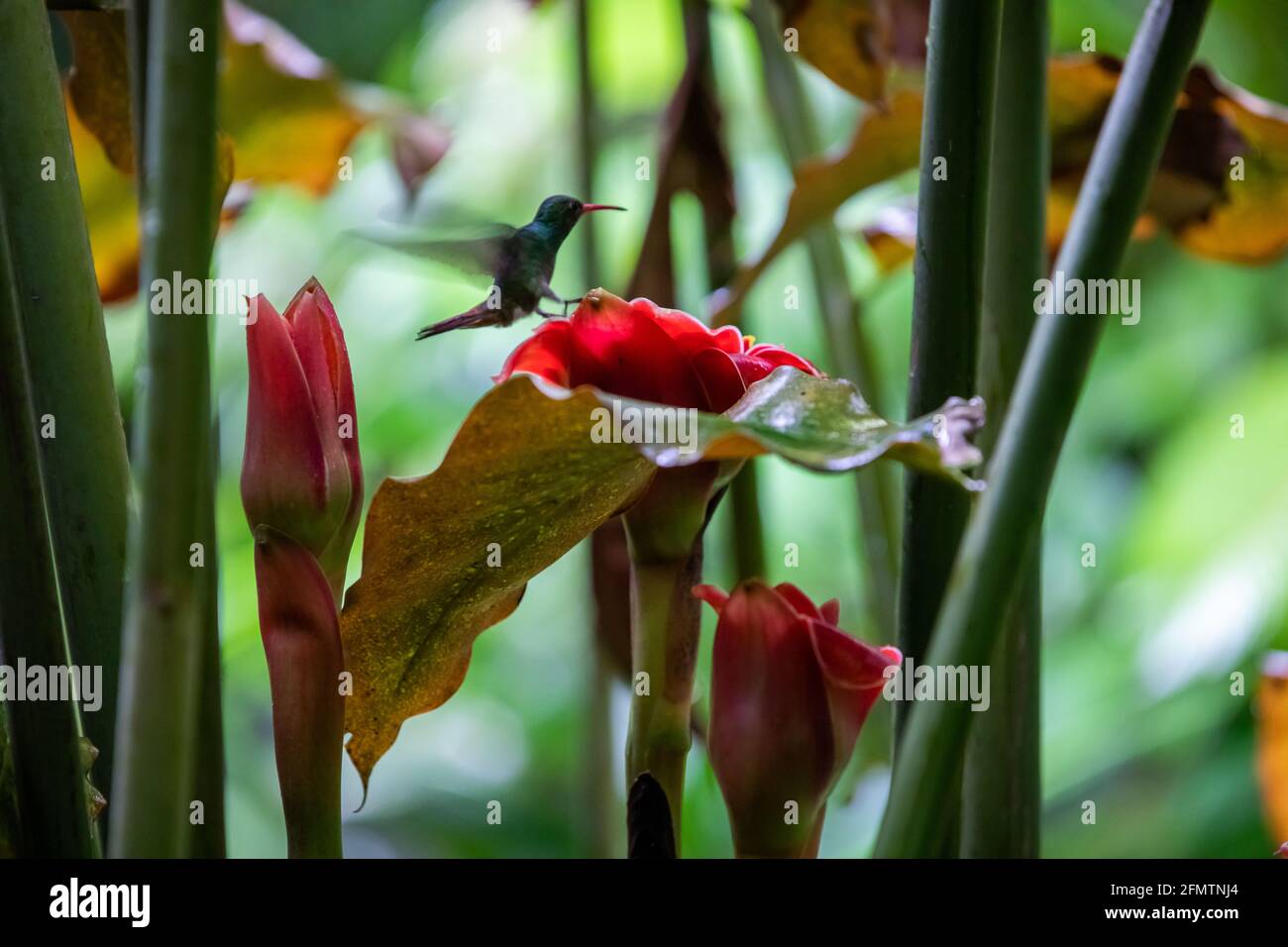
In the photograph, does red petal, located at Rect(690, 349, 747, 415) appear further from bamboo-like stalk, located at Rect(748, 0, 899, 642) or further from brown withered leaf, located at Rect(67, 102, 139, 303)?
brown withered leaf, located at Rect(67, 102, 139, 303)

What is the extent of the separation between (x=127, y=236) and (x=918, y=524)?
46cm

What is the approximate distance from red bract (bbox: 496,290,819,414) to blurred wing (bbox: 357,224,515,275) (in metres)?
0.17

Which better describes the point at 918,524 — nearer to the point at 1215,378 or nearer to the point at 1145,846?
the point at 1145,846

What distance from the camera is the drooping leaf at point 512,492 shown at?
191mm

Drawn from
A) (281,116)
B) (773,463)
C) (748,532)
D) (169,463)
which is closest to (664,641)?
(169,463)

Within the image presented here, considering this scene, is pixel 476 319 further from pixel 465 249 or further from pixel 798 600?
pixel 798 600

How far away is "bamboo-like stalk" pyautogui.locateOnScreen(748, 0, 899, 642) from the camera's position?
52cm

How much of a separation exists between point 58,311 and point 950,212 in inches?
6.9

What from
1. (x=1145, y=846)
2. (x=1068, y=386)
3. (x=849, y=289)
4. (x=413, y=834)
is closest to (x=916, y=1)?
(x=849, y=289)

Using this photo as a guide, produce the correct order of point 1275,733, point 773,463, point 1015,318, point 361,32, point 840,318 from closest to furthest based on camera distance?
1. point 1015,318
2. point 1275,733
3. point 840,318
4. point 773,463
5. point 361,32

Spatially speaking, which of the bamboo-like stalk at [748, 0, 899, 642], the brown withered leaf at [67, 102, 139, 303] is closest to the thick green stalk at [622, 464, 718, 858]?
→ the bamboo-like stalk at [748, 0, 899, 642]

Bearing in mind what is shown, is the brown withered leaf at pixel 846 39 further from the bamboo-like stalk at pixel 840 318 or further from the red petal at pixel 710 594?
the red petal at pixel 710 594

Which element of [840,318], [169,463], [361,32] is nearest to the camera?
[169,463]

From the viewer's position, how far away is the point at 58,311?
0.25 m
